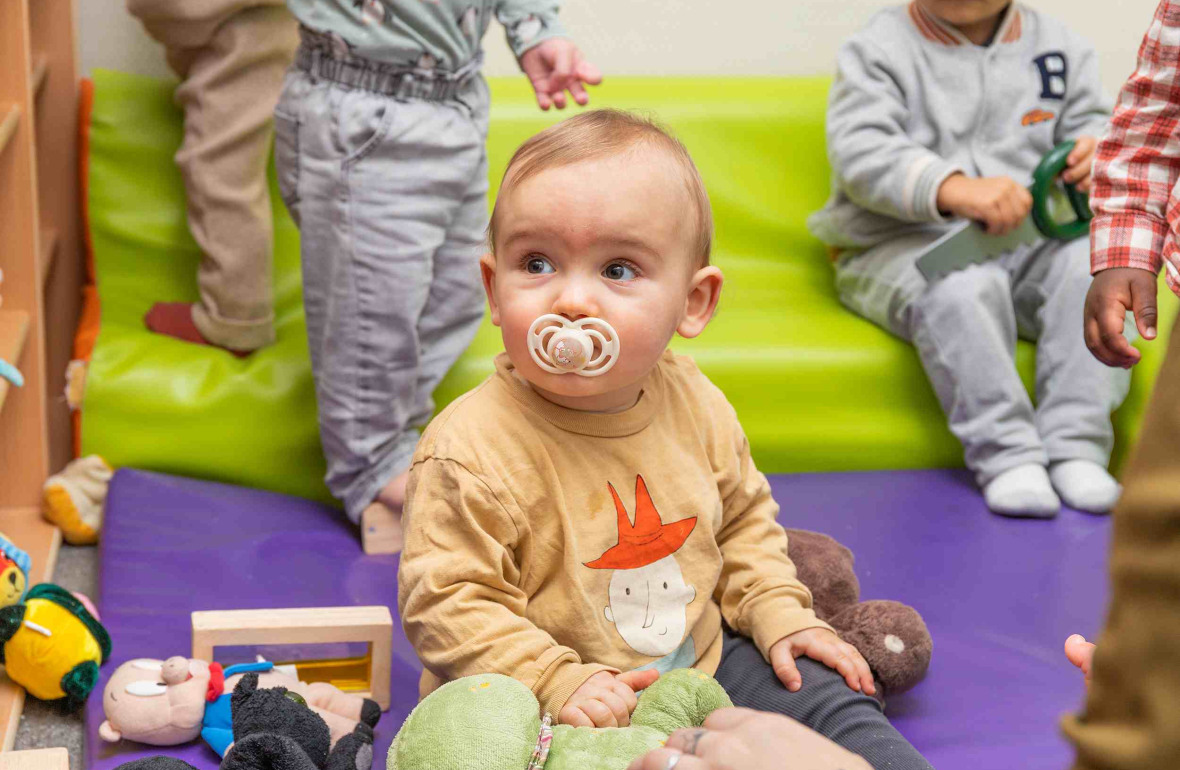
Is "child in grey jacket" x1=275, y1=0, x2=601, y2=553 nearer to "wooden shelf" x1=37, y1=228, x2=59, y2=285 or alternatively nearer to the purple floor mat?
the purple floor mat

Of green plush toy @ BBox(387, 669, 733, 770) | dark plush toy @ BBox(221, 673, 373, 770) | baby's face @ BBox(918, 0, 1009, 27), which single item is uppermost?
baby's face @ BBox(918, 0, 1009, 27)

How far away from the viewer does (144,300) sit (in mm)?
1809

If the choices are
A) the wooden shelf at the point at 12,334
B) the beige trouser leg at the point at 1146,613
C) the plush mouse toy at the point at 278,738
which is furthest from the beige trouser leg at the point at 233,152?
the beige trouser leg at the point at 1146,613

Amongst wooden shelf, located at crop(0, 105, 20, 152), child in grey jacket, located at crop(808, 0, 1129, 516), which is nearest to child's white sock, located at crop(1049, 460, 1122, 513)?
child in grey jacket, located at crop(808, 0, 1129, 516)

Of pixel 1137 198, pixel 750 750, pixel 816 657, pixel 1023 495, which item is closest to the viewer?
pixel 750 750

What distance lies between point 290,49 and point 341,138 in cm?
37

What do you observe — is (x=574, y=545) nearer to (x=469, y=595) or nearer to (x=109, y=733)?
(x=469, y=595)

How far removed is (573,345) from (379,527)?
0.71 m

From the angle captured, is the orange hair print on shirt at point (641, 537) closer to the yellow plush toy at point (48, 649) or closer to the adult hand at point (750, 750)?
the adult hand at point (750, 750)

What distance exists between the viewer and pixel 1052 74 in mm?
1970

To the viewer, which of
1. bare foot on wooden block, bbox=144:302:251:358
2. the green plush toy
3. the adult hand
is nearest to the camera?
the adult hand

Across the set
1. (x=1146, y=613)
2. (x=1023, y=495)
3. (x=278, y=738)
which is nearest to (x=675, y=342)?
(x=1023, y=495)

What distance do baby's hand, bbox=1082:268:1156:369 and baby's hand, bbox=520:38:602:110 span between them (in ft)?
1.86

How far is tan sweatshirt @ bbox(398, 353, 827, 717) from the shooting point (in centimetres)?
89
